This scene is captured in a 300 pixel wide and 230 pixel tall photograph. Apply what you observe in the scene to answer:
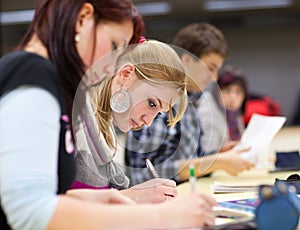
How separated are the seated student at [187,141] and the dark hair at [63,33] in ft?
1.48

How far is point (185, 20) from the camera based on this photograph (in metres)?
5.85

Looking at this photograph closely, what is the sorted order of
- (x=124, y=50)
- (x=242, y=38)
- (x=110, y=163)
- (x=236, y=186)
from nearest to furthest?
(x=124, y=50)
(x=110, y=163)
(x=236, y=186)
(x=242, y=38)

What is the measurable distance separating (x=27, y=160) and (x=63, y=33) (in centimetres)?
23

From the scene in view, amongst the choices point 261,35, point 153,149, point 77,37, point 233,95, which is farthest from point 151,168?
point 261,35

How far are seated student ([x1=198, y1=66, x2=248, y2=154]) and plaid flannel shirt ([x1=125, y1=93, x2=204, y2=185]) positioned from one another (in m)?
0.04

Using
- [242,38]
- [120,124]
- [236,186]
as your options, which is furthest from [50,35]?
[242,38]

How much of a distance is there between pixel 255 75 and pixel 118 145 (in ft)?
17.5

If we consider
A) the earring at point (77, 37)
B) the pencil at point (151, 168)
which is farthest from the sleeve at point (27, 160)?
the pencil at point (151, 168)

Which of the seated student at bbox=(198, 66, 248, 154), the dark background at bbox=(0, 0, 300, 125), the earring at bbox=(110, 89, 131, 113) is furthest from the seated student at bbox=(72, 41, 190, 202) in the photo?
the dark background at bbox=(0, 0, 300, 125)

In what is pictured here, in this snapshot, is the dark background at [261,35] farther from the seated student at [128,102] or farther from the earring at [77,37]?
the earring at [77,37]

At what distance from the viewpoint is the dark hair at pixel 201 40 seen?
6.39 feet

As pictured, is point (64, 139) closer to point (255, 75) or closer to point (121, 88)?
point (121, 88)

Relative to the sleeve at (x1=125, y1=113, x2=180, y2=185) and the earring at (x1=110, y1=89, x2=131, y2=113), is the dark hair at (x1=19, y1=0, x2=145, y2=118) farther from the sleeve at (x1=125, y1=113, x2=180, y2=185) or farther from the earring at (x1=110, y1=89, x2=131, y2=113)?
the sleeve at (x1=125, y1=113, x2=180, y2=185)

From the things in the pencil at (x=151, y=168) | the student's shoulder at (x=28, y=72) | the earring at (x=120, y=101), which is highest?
the student's shoulder at (x=28, y=72)
